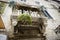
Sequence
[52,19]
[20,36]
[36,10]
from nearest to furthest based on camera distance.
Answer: [20,36] < [36,10] < [52,19]

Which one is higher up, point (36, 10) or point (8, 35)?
point (36, 10)

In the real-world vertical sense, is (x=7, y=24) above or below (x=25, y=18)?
below

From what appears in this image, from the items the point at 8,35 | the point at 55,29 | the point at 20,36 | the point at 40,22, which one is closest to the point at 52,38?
the point at 55,29

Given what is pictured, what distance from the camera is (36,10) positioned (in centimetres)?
300

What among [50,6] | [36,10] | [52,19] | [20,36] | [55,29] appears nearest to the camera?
[20,36]

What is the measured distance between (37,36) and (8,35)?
53 cm

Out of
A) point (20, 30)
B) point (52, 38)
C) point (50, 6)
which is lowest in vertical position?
point (52, 38)

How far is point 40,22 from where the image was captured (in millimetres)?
2791

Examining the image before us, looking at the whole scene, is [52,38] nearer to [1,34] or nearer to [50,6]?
[1,34]

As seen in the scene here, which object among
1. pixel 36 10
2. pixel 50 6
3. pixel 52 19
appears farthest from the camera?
pixel 50 6

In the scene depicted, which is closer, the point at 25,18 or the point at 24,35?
the point at 25,18

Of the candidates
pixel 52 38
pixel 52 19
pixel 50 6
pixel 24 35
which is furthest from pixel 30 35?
pixel 50 6

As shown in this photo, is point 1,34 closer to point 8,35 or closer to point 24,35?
point 8,35

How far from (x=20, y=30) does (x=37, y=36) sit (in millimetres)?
334
